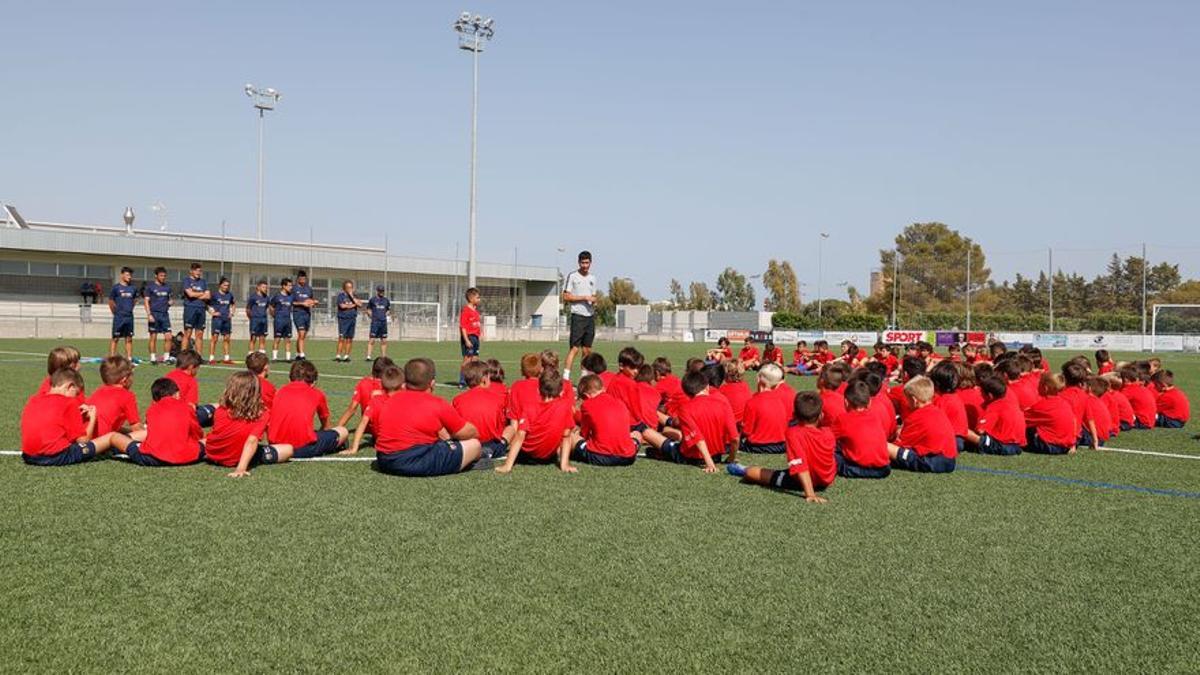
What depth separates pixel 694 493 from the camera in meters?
7.34

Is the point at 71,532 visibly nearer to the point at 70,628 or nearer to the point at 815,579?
the point at 70,628

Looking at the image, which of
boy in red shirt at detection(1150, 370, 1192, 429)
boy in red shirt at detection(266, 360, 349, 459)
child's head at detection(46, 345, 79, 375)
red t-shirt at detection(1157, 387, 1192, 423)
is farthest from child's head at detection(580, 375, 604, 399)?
red t-shirt at detection(1157, 387, 1192, 423)

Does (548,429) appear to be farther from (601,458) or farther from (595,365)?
(595,365)

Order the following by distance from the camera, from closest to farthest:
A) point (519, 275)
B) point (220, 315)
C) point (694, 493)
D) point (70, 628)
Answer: point (70, 628) → point (694, 493) → point (220, 315) → point (519, 275)

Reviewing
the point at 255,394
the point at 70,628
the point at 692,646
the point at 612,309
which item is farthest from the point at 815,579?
the point at 612,309

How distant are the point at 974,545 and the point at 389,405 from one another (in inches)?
185

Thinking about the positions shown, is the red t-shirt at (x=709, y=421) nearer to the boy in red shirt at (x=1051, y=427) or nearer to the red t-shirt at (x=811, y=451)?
the red t-shirt at (x=811, y=451)

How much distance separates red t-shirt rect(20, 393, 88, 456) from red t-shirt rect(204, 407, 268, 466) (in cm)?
108

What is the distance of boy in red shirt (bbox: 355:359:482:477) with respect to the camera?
764cm

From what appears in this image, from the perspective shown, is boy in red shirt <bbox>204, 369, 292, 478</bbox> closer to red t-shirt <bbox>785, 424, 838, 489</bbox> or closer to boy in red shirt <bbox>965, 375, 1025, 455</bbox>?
red t-shirt <bbox>785, 424, 838, 489</bbox>

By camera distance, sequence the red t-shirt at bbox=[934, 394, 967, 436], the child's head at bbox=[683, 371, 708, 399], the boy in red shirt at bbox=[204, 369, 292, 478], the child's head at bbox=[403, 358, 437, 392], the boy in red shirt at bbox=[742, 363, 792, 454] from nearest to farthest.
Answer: the boy in red shirt at bbox=[204, 369, 292, 478] < the child's head at bbox=[403, 358, 437, 392] < the child's head at bbox=[683, 371, 708, 399] < the boy in red shirt at bbox=[742, 363, 792, 454] < the red t-shirt at bbox=[934, 394, 967, 436]

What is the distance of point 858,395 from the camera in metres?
7.93

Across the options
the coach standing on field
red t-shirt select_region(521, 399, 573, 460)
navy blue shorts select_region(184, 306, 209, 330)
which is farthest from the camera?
navy blue shorts select_region(184, 306, 209, 330)

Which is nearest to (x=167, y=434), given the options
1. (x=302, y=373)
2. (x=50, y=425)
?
(x=50, y=425)
